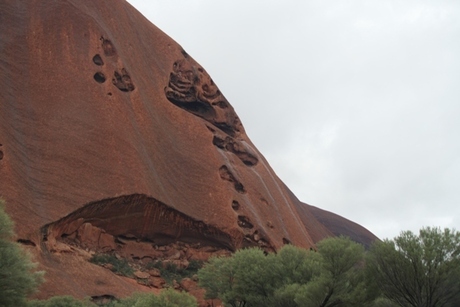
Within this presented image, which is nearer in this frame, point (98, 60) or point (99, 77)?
point (99, 77)

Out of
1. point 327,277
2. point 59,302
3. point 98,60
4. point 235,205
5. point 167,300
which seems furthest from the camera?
point 235,205

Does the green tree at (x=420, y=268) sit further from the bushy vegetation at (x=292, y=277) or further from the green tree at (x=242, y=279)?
the green tree at (x=242, y=279)

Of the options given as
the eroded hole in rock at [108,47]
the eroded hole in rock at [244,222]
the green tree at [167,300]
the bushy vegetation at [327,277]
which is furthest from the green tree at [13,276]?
the eroded hole in rock at [244,222]

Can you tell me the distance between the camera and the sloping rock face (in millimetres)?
30922

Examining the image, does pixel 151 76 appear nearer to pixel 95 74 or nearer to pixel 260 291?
pixel 95 74

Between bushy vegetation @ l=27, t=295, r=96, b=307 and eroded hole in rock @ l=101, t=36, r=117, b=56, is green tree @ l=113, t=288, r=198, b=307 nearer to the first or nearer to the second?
bushy vegetation @ l=27, t=295, r=96, b=307

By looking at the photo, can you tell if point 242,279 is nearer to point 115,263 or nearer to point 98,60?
point 115,263

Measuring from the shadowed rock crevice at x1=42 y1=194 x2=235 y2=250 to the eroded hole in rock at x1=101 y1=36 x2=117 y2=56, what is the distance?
9.00 m

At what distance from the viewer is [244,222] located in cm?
4047

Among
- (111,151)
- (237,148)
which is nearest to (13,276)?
(111,151)

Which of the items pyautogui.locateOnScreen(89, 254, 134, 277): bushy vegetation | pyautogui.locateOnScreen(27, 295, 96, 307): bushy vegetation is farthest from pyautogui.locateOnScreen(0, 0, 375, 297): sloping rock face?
pyautogui.locateOnScreen(27, 295, 96, 307): bushy vegetation

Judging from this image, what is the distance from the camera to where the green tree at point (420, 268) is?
82.6 ft

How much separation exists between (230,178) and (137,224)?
8.30 metres

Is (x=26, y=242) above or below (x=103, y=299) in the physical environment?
above
